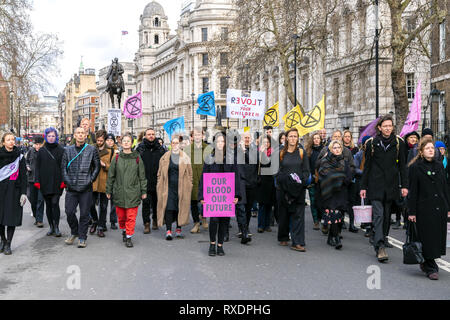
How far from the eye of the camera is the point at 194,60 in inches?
3907

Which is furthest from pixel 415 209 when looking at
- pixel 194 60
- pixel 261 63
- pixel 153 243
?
pixel 194 60

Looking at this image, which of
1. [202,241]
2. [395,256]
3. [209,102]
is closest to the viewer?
[395,256]

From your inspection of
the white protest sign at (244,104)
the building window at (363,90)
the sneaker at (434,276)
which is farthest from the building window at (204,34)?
the sneaker at (434,276)

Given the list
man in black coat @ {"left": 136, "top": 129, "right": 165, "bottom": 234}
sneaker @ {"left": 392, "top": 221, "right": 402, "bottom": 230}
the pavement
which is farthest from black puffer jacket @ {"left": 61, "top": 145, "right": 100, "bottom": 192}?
sneaker @ {"left": 392, "top": 221, "right": 402, "bottom": 230}

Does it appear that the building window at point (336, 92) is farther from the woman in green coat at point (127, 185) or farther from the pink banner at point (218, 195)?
the pink banner at point (218, 195)

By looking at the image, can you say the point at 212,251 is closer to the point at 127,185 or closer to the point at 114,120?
the point at 127,185

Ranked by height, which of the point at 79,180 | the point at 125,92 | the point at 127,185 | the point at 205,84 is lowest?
the point at 127,185

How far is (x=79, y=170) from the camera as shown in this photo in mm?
9844

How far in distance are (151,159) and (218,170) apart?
275 centimetres

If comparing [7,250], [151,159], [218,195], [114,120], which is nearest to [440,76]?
[114,120]

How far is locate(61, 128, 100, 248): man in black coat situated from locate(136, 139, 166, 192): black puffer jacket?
1.75 metres

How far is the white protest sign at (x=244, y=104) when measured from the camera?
15.8 metres
